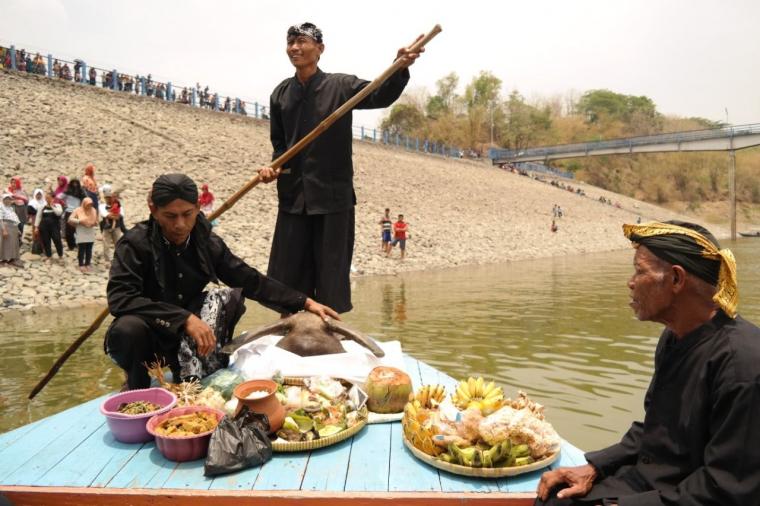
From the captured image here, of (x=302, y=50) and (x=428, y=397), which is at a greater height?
(x=302, y=50)

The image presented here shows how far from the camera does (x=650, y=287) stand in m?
2.12

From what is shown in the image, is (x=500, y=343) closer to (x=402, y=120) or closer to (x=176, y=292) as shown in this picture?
(x=176, y=292)

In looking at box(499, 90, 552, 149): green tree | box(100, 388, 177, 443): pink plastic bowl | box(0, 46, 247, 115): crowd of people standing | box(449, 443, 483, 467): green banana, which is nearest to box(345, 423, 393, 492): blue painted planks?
box(449, 443, 483, 467): green banana

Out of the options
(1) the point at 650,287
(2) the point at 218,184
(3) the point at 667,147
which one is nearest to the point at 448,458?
(1) the point at 650,287

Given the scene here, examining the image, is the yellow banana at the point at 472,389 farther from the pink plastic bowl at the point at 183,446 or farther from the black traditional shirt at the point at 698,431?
the pink plastic bowl at the point at 183,446

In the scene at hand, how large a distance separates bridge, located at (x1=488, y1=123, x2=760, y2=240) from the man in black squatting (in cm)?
4318

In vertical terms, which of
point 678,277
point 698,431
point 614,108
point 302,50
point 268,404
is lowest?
point 268,404

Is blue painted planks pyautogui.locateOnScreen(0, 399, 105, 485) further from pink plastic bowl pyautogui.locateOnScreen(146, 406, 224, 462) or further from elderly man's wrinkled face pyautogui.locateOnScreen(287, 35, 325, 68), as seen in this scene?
elderly man's wrinkled face pyautogui.locateOnScreen(287, 35, 325, 68)

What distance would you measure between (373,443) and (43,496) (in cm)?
152

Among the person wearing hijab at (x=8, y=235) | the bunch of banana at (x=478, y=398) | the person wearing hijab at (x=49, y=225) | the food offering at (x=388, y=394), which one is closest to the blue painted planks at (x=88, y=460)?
the food offering at (x=388, y=394)

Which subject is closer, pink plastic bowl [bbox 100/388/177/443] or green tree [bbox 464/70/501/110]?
pink plastic bowl [bbox 100/388/177/443]

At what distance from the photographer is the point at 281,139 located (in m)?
4.77

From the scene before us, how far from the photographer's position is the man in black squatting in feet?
11.1

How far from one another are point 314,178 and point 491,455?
2625 mm
